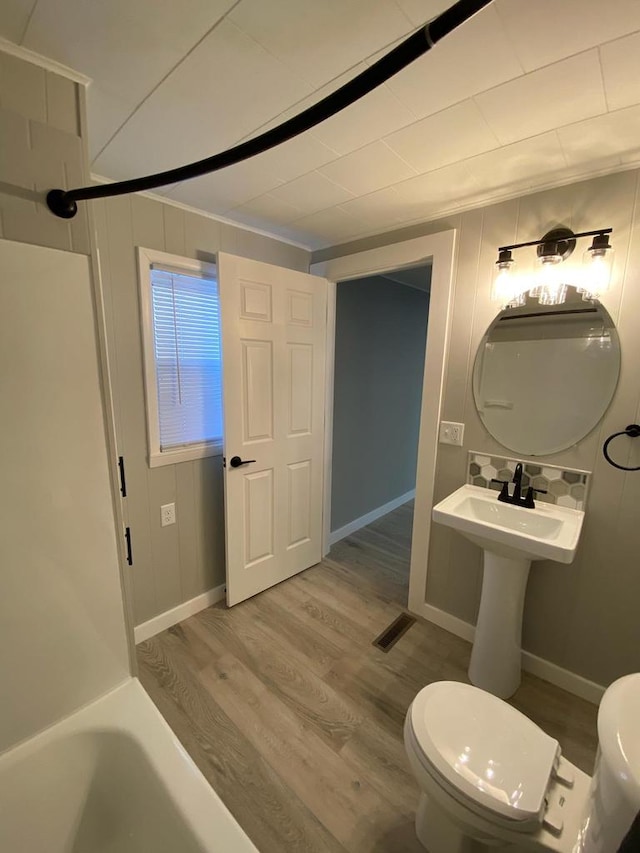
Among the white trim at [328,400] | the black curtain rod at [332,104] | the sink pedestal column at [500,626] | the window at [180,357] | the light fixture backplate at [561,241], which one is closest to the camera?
the black curtain rod at [332,104]

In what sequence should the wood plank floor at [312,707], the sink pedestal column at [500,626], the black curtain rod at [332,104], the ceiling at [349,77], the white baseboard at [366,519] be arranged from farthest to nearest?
1. the white baseboard at [366,519]
2. the sink pedestal column at [500,626]
3. the wood plank floor at [312,707]
4. the ceiling at [349,77]
5. the black curtain rod at [332,104]

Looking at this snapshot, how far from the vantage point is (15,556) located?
3.23 feet

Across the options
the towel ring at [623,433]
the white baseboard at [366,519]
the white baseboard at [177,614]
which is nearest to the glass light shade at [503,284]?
the towel ring at [623,433]

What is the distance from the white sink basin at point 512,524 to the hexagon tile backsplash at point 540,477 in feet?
0.12

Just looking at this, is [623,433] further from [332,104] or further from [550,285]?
[332,104]

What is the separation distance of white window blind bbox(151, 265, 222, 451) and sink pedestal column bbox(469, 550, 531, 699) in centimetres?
160

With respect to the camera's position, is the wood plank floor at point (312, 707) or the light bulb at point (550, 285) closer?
the wood plank floor at point (312, 707)

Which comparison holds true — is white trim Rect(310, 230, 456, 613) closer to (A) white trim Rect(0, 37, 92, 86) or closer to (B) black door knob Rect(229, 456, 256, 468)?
(B) black door knob Rect(229, 456, 256, 468)

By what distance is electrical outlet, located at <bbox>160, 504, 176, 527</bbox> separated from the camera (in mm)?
1917

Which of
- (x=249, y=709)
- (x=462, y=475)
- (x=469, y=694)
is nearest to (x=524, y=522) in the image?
(x=462, y=475)

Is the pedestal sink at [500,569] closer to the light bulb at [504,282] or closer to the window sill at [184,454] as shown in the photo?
the light bulb at [504,282]

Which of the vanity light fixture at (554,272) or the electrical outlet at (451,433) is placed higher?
the vanity light fixture at (554,272)

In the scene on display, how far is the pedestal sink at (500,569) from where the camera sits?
4.99ft

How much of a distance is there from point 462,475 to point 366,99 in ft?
5.33
